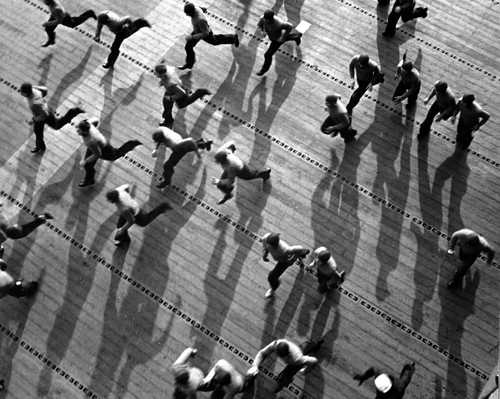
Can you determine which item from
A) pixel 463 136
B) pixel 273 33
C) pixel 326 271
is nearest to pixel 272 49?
pixel 273 33

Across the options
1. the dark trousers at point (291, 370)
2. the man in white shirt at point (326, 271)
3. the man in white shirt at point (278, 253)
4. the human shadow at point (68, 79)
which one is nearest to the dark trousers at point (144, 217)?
the man in white shirt at point (278, 253)

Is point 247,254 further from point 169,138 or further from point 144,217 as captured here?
point 169,138

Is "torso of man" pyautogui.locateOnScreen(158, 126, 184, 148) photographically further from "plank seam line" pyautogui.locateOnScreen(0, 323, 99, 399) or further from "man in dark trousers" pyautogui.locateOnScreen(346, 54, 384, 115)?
"plank seam line" pyautogui.locateOnScreen(0, 323, 99, 399)

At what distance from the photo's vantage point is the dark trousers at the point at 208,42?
1545 centimetres

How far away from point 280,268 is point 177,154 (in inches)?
133

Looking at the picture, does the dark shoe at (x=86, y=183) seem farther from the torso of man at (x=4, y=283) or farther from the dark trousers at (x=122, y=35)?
the dark trousers at (x=122, y=35)

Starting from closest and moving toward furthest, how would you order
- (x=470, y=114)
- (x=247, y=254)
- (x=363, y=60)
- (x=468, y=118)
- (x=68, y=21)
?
(x=247, y=254), (x=470, y=114), (x=468, y=118), (x=363, y=60), (x=68, y=21)

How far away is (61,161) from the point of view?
14.7m

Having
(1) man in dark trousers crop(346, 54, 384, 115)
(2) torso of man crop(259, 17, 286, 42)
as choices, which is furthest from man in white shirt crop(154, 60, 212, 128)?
(1) man in dark trousers crop(346, 54, 384, 115)

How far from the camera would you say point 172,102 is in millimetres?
14422

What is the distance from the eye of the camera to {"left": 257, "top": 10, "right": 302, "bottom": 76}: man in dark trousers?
1481 centimetres

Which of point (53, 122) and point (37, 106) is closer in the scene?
point (37, 106)

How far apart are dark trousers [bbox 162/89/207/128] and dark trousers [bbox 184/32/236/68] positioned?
1285mm

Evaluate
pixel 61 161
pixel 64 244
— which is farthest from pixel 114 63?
pixel 64 244
